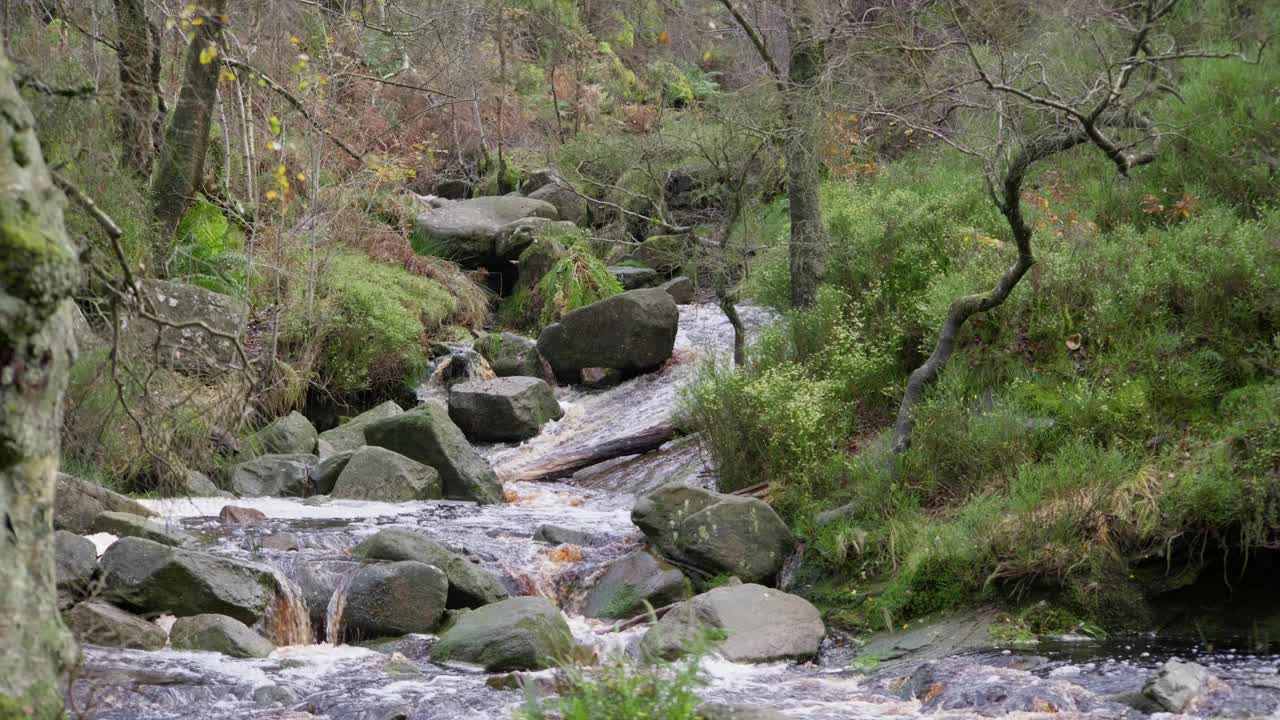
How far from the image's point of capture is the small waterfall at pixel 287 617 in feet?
25.7

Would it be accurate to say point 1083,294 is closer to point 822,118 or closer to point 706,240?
point 822,118

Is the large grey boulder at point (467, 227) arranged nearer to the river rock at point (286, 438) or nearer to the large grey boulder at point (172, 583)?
the river rock at point (286, 438)

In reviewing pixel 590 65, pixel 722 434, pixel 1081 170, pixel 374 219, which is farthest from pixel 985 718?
pixel 590 65

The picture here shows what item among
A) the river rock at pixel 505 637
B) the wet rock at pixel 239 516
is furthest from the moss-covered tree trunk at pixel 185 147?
the river rock at pixel 505 637

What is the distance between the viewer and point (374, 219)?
18.1 meters

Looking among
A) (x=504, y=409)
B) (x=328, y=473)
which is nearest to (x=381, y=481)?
(x=328, y=473)

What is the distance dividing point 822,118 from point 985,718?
742cm

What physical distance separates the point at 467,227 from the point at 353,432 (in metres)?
6.22

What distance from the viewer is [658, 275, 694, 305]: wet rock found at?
17641 mm

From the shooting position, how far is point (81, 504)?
29.1ft

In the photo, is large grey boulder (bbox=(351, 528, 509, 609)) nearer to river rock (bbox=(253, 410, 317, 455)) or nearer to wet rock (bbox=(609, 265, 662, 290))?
river rock (bbox=(253, 410, 317, 455))

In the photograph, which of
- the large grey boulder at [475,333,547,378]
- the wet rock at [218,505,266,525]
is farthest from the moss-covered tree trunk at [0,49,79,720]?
the large grey boulder at [475,333,547,378]

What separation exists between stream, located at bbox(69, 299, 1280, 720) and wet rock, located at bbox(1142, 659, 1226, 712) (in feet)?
0.47

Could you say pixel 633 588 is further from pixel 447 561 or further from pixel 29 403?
pixel 29 403
